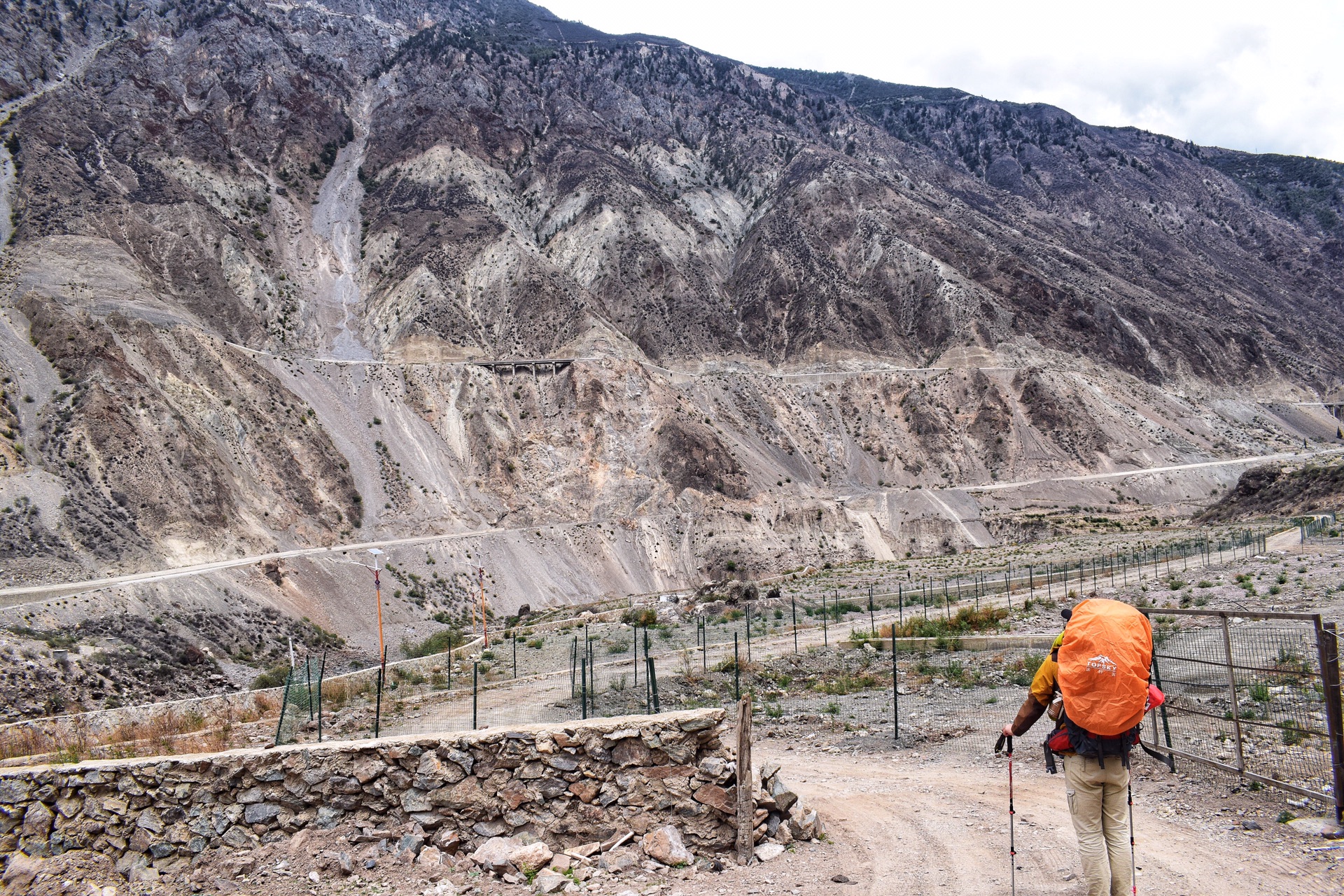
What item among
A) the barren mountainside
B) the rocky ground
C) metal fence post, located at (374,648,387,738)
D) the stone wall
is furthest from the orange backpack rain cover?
the barren mountainside

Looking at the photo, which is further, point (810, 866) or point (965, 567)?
point (965, 567)

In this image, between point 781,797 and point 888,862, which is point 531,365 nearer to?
point 781,797

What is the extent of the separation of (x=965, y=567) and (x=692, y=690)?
3049cm

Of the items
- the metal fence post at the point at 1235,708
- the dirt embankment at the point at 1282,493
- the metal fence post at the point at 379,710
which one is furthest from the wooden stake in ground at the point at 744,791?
the dirt embankment at the point at 1282,493

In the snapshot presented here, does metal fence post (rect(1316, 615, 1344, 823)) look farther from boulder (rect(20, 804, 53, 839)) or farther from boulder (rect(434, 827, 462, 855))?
boulder (rect(20, 804, 53, 839))

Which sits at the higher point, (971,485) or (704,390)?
(704,390)

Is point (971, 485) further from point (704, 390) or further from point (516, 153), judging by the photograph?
point (516, 153)

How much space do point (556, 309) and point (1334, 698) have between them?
68.5 metres

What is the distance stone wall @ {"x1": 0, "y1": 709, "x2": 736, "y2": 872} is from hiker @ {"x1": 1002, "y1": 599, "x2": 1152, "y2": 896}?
3244 millimetres

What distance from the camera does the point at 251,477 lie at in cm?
4644

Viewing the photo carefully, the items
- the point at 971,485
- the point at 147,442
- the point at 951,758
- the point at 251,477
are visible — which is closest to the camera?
the point at 951,758

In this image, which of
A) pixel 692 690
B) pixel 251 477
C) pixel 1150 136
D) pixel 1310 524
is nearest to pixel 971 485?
pixel 1310 524

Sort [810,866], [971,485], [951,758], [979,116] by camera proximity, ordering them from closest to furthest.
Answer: [810,866] < [951,758] < [971,485] < [979,116]

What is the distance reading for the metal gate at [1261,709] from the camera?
7.70m
